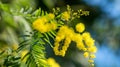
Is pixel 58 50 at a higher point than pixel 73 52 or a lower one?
higher

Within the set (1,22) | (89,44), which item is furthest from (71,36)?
(1,22)

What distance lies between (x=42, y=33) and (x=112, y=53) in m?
4.05

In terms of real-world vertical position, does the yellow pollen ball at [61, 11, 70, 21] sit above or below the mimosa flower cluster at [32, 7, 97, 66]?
above

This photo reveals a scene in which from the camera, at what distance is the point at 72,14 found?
127 cm

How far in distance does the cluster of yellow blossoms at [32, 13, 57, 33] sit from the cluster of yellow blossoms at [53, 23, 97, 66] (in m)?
0.03

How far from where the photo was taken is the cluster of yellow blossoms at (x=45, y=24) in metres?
1.18

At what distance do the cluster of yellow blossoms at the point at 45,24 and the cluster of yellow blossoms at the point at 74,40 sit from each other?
0.03m

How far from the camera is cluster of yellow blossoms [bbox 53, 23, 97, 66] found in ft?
3.98

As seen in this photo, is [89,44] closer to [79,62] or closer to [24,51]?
[24,51]

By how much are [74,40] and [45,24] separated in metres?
0.09

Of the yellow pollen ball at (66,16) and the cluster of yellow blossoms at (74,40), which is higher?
the yellow pollen ball at (66,16)

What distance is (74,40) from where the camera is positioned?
1222 mm

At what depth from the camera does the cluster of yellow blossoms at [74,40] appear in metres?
1.21

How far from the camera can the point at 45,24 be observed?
120cm
